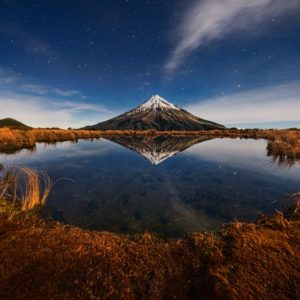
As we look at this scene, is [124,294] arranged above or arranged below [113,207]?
above

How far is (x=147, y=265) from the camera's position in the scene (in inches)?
148

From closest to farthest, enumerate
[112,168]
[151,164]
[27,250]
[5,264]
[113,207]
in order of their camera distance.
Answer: [5,264] < [27,250] < [113,207] < [112,168] < [151,164]

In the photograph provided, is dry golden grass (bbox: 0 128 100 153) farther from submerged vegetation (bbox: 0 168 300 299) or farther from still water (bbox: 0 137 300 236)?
submerged vegetation (bbox: 0 168 300 299)

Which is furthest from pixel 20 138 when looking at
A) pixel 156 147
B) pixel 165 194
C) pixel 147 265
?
pixel 147 265

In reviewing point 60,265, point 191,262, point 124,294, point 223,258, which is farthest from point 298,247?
point 60,265

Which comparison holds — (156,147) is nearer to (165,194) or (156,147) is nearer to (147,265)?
(165,194)

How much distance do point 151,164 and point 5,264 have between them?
1305 cm

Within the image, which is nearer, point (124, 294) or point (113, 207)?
point (124, 294)

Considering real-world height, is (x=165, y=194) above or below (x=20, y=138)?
below

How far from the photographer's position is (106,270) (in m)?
3.52

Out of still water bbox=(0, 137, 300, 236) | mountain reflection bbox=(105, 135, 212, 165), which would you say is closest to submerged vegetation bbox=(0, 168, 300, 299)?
still water bbox=(0, 137, 300, 236)

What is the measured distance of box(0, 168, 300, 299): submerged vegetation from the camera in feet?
10.0

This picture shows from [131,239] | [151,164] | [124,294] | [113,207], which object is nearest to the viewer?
[124,294]

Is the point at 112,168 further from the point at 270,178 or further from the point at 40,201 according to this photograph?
the point at 270,178
